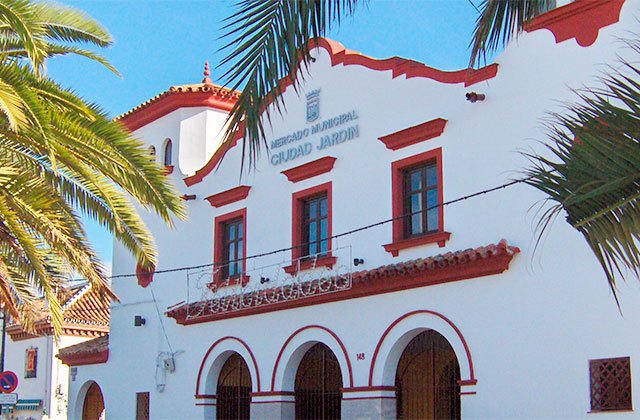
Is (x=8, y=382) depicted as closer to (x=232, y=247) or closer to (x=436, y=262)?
(x=232, y=247)

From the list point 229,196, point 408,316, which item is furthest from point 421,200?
point 229,196

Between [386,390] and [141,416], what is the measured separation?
8.91 metres

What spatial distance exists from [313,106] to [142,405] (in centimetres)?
901

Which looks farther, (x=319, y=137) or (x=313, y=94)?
(x=313, y=94)

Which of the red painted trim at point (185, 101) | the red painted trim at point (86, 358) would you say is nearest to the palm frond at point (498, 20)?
the red painted trim at point (185, 101)

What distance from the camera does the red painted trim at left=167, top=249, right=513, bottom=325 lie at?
15242mm

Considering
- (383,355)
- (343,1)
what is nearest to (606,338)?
(383,355)

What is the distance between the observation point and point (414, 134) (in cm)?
1708

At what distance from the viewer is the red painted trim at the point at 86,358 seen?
2527 cm

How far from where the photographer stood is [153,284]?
24031 mm

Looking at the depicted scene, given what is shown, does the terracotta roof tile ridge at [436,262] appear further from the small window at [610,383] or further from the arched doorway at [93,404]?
the arched doorway at [93,404]

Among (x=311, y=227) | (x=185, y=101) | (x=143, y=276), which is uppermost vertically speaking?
(x=185, y=101)

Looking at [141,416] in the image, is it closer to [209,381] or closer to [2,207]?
[209,381]

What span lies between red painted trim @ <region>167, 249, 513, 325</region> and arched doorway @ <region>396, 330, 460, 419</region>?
1.00 meters
